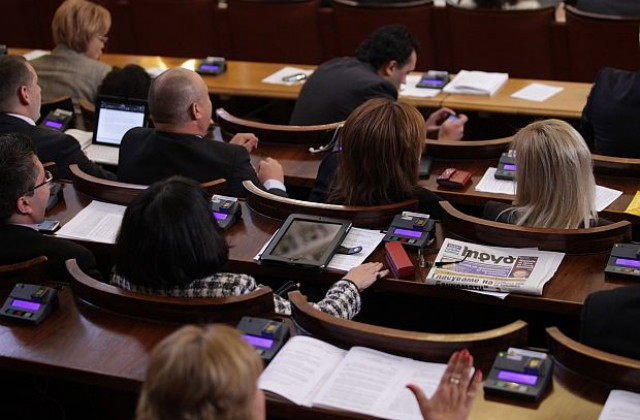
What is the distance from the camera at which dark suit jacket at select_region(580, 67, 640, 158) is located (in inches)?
189

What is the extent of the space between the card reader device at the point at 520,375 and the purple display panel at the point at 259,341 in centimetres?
61

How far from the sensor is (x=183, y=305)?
3084mm

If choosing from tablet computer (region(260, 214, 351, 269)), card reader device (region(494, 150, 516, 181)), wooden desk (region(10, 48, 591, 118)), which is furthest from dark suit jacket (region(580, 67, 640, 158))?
tablet computer (region(260, 214, 351, 269))

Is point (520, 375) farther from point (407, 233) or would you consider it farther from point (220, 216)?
point (220, 216)

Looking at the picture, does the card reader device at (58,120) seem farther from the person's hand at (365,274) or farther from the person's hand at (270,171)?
the person's hand at (365,274)

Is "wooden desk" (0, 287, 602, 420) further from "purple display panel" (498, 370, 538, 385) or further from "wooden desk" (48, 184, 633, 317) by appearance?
"wooden desk" (48, 184, 633, 317)

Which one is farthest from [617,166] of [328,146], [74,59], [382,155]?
[74,59]

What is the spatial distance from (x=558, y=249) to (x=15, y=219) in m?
1.80

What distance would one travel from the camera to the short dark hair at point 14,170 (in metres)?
3.57

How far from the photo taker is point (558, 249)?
11.5 ft

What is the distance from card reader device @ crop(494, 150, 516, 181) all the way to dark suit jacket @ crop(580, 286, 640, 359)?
151 cm

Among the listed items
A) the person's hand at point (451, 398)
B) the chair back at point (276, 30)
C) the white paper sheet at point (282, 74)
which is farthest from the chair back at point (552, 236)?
the chair back at point (276, 30)

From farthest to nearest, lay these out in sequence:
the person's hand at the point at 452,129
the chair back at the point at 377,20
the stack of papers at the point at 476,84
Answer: the chair back at the point at 377,20
the stack of papers at the point at 476,84
the person's hand at the point at 452,129

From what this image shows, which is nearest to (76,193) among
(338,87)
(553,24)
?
(338,87)
